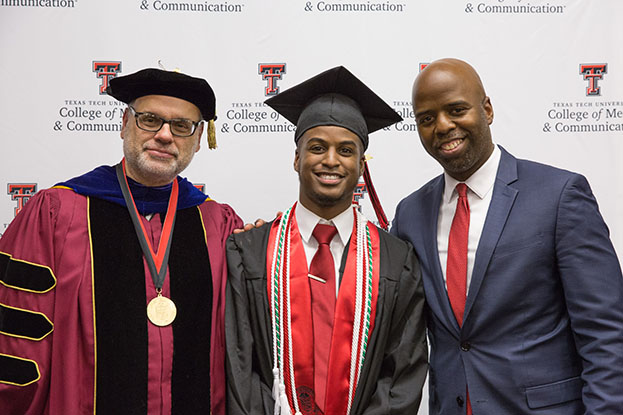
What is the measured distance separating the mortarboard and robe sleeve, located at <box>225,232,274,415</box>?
0.63 metres

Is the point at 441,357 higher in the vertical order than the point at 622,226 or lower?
lower

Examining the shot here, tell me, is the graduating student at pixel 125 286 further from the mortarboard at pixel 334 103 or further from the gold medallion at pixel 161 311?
the mortarboard at pixel 334 103

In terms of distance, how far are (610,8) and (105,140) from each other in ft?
11.0

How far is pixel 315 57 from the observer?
315 cm

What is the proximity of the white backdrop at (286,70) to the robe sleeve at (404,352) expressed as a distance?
3.88 feet

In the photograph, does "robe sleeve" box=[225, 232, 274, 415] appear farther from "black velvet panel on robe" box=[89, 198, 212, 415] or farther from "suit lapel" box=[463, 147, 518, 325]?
"suit lapel" box=[463, 147, 518, 325]

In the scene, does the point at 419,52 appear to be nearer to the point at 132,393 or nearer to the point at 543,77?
the point at 543,77

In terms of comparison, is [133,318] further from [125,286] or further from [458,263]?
[458,263]

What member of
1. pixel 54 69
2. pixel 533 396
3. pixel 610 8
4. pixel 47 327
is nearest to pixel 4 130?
pixel 54 69

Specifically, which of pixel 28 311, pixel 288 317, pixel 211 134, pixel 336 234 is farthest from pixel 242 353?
pixel 211 134

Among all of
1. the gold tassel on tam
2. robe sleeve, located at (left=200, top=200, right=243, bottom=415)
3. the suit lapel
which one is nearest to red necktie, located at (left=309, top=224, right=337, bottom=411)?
robe sleeve, located at (left=200, top=200, right=243, bottom=415)

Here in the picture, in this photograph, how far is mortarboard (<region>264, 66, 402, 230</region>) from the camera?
2129mm

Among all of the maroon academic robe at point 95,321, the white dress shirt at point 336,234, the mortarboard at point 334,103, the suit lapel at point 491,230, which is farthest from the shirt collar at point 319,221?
the suit lapel at point 491,230

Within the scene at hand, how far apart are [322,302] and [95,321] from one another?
909 millimetres
